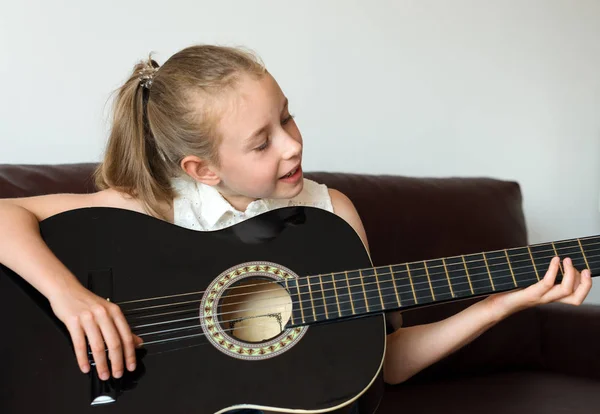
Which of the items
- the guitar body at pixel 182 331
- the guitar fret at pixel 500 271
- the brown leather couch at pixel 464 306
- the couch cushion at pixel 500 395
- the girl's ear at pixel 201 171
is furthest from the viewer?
the brown leather couch at pixel 464 306

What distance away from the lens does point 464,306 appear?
150 cm

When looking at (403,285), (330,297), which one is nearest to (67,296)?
(330,297)

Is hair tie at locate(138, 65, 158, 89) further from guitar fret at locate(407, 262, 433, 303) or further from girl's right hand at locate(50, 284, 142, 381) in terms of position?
guitar fret at locate(407, 262, 433, 303)

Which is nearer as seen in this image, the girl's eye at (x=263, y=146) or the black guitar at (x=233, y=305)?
the black guitar at (x=233, y=305)

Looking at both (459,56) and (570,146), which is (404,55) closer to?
(459,56)

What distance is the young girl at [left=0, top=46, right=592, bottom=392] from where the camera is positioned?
0.93 metres

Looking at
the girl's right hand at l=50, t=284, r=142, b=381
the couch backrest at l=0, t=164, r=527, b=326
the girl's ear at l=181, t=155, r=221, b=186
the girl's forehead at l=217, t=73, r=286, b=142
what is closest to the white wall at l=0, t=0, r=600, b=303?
the couch backrest at l=0, t=164, r=527, b=326

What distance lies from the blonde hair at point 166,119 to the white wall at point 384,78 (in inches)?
15.6

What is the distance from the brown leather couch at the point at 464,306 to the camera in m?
1.43

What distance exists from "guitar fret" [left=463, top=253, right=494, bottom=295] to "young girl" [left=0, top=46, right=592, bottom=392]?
0.06m

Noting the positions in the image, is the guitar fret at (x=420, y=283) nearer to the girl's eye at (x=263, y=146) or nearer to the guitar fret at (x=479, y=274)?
the guitar fret at (x=479, y=274)

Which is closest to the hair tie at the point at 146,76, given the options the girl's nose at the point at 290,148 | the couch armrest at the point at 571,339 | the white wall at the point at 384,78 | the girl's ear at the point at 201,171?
A: the girl's ear at the point at 201,171

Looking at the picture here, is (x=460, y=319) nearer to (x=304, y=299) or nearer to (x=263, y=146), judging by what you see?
Answer: (x=304, y=299)

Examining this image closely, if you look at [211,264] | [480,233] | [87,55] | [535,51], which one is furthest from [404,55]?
[211,264]
